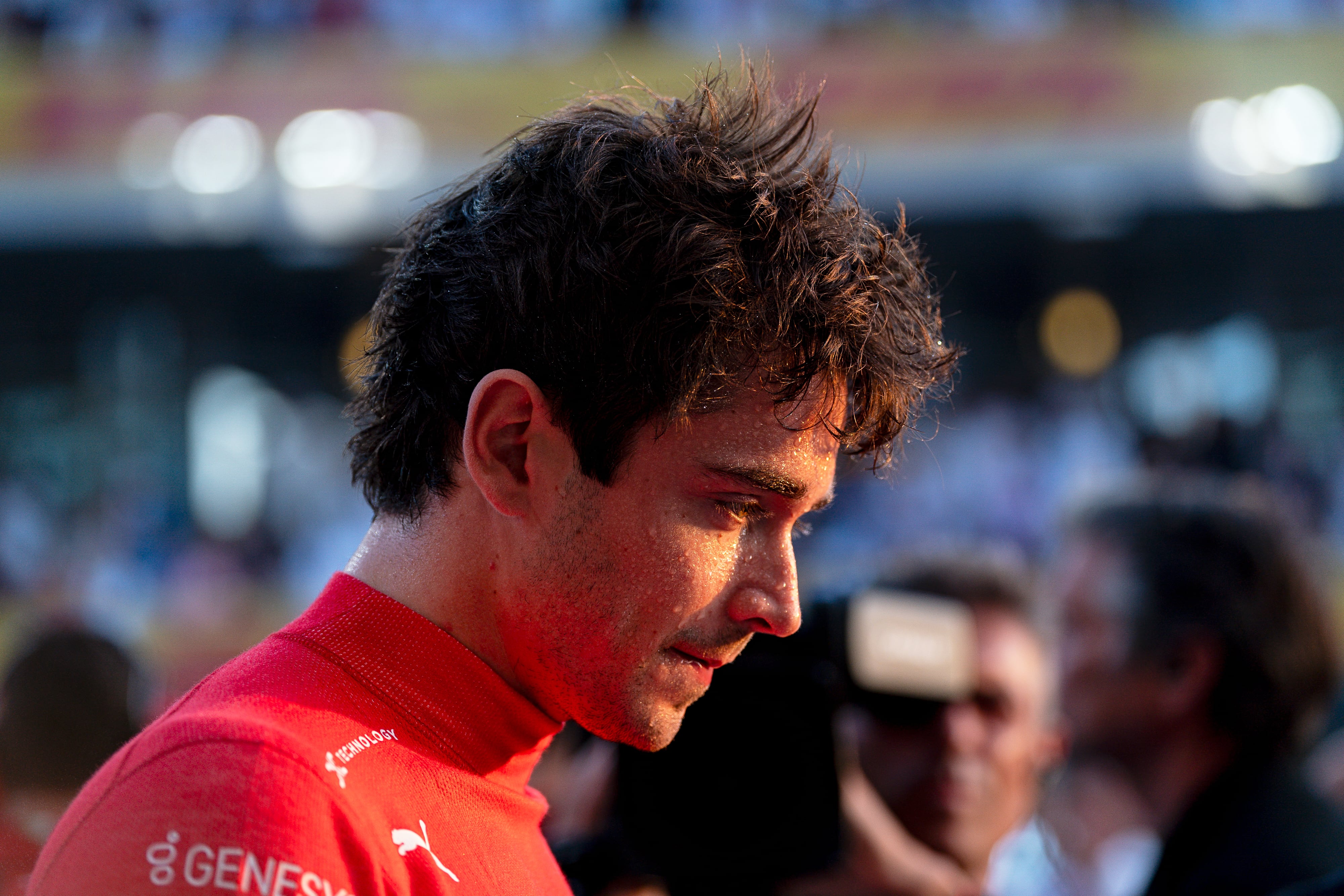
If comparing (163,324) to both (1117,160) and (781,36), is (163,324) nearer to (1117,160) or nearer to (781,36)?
(781,36)

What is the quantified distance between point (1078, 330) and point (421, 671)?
1090 cm

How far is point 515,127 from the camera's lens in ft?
20.8

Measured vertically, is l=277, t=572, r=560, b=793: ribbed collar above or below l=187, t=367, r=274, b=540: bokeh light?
above

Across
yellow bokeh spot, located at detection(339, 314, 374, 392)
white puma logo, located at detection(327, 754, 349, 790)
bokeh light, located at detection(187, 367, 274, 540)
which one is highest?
yellow bokeh spot, located at detection(339, 314, 374, 392)

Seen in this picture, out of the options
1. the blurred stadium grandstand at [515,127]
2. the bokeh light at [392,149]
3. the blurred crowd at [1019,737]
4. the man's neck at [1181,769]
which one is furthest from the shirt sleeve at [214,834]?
the bokeh light at [392,149]

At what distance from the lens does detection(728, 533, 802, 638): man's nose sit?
1050 mm

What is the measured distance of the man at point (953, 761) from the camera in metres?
1.85

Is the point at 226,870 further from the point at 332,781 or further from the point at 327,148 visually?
the point at 327,148

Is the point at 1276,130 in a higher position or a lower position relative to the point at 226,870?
higher

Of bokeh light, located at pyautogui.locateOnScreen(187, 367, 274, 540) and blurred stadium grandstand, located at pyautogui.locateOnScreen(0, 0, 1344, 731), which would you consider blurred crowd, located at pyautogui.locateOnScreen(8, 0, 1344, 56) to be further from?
bokeh light, located at pyautogui.locateOnScreen(187, 367, 274, 540)

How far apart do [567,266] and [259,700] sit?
0.42 meters

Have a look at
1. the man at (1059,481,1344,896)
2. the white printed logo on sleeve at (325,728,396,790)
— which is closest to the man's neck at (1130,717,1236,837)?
the man at (1059,481,1344,896)

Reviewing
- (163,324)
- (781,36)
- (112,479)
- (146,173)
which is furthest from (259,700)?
(163,324)

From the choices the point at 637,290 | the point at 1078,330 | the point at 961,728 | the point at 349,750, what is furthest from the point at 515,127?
the point at 1078,330
